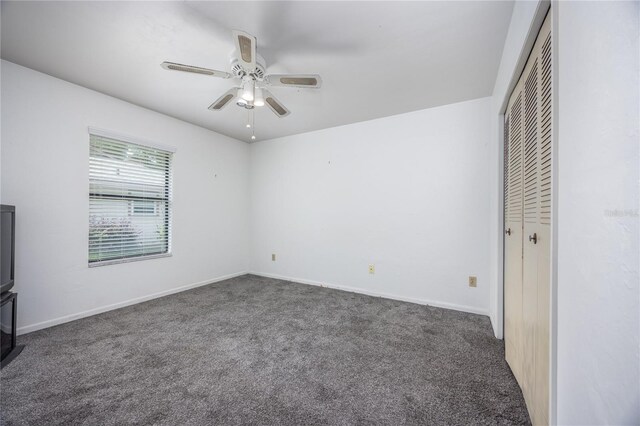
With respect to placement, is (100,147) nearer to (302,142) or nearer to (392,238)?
(302,142)

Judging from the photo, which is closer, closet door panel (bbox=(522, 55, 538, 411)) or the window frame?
closet door panel (bbox=(522, 55, 538, 411))

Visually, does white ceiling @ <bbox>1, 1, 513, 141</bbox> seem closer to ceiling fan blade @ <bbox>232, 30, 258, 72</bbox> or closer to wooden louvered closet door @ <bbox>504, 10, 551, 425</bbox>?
ceiling fan blade @ <bbox>232, 30, 258, 72</bbox>

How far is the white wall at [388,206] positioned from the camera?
2896 millimetres

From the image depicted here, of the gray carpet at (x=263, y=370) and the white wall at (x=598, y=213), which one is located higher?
the white wall at (x=598, y=213)

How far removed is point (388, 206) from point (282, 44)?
2216mm

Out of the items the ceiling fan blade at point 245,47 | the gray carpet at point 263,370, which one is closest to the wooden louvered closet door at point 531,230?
the gray carpet at point 263,370

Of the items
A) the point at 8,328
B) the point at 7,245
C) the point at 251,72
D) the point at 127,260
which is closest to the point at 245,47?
the point at 251,72

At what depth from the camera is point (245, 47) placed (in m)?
1.55

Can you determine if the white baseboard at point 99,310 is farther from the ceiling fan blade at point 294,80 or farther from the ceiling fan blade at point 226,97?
the ceiling fan blade at point 294,80

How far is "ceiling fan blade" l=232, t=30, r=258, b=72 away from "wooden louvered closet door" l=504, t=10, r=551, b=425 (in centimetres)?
145

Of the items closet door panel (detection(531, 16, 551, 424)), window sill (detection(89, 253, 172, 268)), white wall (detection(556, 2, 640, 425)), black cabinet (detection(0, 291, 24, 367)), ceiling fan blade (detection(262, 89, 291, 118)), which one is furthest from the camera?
window sill (detection(89, 253, 172, 268))

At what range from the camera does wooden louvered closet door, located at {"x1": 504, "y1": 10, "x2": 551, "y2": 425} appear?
→ 111 cm

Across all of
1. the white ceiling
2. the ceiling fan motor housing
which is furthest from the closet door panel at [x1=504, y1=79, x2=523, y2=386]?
the ceiling fan motor housing

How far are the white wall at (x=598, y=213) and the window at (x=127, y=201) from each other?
12.4ft
